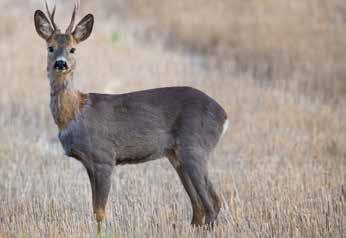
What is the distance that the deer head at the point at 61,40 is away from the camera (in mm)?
7559

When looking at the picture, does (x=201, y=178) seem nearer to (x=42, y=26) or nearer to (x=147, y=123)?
(x=147, y=123)

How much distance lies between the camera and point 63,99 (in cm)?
773

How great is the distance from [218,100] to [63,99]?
6342 millimetres

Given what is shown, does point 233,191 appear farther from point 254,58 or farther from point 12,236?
point 254,58

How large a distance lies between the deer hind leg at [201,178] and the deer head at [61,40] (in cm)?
142

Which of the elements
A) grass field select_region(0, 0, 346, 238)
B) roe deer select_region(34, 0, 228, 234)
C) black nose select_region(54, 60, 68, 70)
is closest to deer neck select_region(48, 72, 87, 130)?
roe deer select_region(34, 0, 228, 234)

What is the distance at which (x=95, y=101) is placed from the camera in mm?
7879

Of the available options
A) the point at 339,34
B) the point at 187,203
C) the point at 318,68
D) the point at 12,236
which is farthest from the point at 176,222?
the point at 339,34

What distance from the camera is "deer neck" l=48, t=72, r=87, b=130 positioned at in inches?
303

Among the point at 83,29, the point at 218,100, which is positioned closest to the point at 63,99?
the point at 83,29

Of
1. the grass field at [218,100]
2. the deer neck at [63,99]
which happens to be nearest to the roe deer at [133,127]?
the deer neck at [63,99]

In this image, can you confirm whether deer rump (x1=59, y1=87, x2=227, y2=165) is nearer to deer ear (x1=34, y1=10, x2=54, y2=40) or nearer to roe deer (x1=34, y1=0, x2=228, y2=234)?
roe deer (x1=34, y1=0, x2=228, y2=234)

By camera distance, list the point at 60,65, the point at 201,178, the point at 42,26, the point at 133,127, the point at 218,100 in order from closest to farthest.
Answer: the point at 60,65 → the point at 201,178 → the point at 133,127 → the point at 42,26 → the point at 218,100

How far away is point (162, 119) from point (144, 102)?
0.25 m
